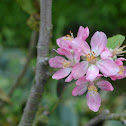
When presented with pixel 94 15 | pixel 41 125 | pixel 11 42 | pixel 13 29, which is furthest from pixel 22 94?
pixel 94 15

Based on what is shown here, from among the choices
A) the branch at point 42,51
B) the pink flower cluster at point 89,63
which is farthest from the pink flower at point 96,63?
the branch at point 42,51

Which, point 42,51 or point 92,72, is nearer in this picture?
point 92,72

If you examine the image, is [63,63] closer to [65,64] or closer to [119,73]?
[65,64]

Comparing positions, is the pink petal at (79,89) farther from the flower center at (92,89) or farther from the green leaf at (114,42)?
the green leaf at (114,42)

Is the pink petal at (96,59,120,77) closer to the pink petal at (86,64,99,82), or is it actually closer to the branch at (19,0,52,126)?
the pink petal at (86,64,99,82)

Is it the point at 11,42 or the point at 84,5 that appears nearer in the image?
the point at 11,42

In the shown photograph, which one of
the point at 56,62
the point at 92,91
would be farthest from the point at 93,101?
the point at 56,62

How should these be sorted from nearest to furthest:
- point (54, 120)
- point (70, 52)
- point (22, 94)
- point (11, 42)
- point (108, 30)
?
point (70, 52)
point (54, 120)
point (22, 94)
point (11, 42)
point (108, 30)

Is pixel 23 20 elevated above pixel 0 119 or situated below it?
above

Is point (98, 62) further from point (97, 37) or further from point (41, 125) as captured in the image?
point (41, 125)
